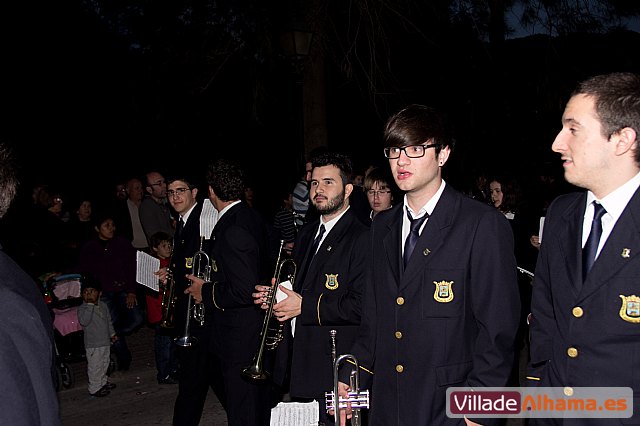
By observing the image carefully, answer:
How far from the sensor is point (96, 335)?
292 inches

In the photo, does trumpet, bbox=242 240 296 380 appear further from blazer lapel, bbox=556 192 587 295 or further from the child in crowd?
blazer lapel, bbox=556 192 587 295

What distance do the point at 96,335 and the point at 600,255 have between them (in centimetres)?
613

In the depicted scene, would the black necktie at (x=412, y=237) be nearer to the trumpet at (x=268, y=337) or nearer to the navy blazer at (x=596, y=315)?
the navy blazer at (x=596, y=315)

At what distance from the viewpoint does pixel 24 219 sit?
9.16 meters

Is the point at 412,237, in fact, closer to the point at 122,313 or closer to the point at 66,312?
the point at 66,312

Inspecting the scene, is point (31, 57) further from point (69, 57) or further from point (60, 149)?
point (60, 149)

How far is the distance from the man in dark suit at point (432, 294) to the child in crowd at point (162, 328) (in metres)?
2.78

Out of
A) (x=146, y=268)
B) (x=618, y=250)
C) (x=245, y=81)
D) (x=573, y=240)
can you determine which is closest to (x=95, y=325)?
(x=146, y=268)

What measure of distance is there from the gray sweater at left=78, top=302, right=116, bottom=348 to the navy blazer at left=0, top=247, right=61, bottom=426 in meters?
5.63

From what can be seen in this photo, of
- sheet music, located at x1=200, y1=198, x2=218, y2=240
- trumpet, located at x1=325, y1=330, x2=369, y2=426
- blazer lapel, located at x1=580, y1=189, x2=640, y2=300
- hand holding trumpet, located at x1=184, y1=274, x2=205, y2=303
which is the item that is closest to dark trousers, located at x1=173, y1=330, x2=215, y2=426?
hand holding trumpet, located at x1=184, y1=274, x2=205, y2=303

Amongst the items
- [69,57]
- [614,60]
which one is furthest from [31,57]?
[614,60]

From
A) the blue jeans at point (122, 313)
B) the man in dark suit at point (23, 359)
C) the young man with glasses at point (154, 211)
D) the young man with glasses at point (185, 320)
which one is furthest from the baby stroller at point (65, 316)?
the man in dark suit at point (23, 359)

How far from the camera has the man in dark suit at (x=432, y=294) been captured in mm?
3143

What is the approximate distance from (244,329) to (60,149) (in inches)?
518
